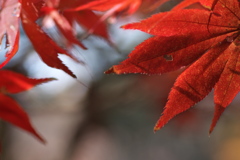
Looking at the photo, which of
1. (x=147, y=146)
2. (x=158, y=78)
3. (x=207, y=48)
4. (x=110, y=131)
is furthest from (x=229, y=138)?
(x=207, y=48)

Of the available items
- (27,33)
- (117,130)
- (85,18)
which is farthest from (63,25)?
(117,130)

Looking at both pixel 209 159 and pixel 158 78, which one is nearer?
pixel 158 78

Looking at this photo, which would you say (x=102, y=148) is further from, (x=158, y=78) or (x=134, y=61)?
(x=134, y=61)

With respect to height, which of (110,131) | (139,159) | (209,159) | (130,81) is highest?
(130,81)

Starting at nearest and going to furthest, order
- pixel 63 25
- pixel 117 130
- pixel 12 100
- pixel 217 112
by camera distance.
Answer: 1. pixel 12 100
2. pixel 217 112
3. pixel 63 25
4. pixel 117 130

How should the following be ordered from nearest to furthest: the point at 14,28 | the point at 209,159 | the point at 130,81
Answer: the point at 14,28
the point at 130,81
the point at 209,159

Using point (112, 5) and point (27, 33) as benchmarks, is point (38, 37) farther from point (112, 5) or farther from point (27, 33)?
point (112, 5)

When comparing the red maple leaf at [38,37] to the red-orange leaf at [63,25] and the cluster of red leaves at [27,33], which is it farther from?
the red-orange leaf at [63,25]
